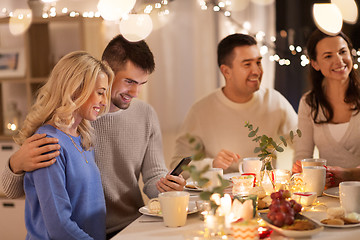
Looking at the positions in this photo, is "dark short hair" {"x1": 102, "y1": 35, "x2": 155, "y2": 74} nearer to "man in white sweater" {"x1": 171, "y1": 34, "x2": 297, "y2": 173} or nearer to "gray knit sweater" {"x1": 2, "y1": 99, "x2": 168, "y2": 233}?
"gray knit sweater" {"x1": 2, "y1": 99, "x2": 168, "y2": 233}

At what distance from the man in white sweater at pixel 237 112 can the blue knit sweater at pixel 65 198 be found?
992 millimetres

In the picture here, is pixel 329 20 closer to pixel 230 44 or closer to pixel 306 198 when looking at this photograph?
pixel 230 44

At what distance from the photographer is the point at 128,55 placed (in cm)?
219

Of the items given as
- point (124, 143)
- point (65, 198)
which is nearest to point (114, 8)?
point (124, 143)

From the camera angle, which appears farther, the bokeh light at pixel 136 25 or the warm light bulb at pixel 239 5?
the warm light bulb at pixel 239 5

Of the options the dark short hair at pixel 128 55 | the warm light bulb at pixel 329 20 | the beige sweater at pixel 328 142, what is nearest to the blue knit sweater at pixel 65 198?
Result: the dark short hair at pixel 128 55

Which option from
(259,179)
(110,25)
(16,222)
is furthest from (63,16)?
(259,179)

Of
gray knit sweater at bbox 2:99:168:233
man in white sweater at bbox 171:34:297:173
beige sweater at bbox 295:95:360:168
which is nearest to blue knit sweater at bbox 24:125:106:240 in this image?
gray knit sweater at bbox 2:99:168:233

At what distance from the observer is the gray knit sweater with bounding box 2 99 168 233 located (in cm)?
217

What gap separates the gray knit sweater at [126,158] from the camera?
2174mm

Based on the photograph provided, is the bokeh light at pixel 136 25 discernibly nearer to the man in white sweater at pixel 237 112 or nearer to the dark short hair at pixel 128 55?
the man in white sweater at pixel 237 112

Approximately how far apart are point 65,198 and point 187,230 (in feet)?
1.34

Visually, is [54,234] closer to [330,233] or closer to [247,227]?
[247,227]

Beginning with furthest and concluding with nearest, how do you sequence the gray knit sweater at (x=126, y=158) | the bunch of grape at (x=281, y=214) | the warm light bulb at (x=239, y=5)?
1. the warm light bulb at (x=239, y=5)
2. the gray knit sweater at (x=126, y=158)
3. the bunch of grape at (x=281, y=214)
